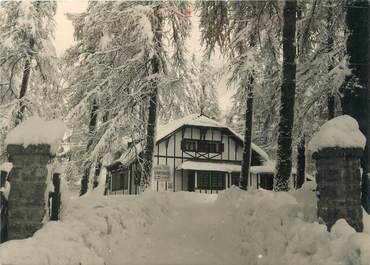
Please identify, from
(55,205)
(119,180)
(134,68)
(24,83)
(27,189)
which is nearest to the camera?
(27,189)

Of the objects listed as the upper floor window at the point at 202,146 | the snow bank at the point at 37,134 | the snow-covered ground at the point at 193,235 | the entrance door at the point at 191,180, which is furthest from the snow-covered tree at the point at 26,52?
the entrance door at the point at 191,180

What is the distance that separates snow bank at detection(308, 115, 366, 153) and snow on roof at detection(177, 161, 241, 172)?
22.6 metres

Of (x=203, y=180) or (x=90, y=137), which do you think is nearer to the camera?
(x=90, y=137)

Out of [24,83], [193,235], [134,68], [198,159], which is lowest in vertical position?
[193,235]

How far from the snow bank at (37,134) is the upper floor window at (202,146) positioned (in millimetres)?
23990

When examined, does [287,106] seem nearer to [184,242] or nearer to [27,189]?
[184,242]

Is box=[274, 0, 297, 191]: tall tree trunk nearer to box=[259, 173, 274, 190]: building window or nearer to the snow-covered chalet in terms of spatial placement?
the snow-covered chalet

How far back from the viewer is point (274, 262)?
7566 mm

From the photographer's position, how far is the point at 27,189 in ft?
24.1

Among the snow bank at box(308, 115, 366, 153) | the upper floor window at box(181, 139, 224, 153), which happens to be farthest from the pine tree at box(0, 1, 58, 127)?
the snow bank at box(308, 115, 366, 153)

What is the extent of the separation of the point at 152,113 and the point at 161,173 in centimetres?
1321

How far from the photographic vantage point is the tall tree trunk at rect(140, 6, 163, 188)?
53.4ft

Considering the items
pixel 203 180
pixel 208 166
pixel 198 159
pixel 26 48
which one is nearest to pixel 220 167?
pixel 208 166

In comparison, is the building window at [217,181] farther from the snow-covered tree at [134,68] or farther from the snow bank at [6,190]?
the snow bank at [6,190]
